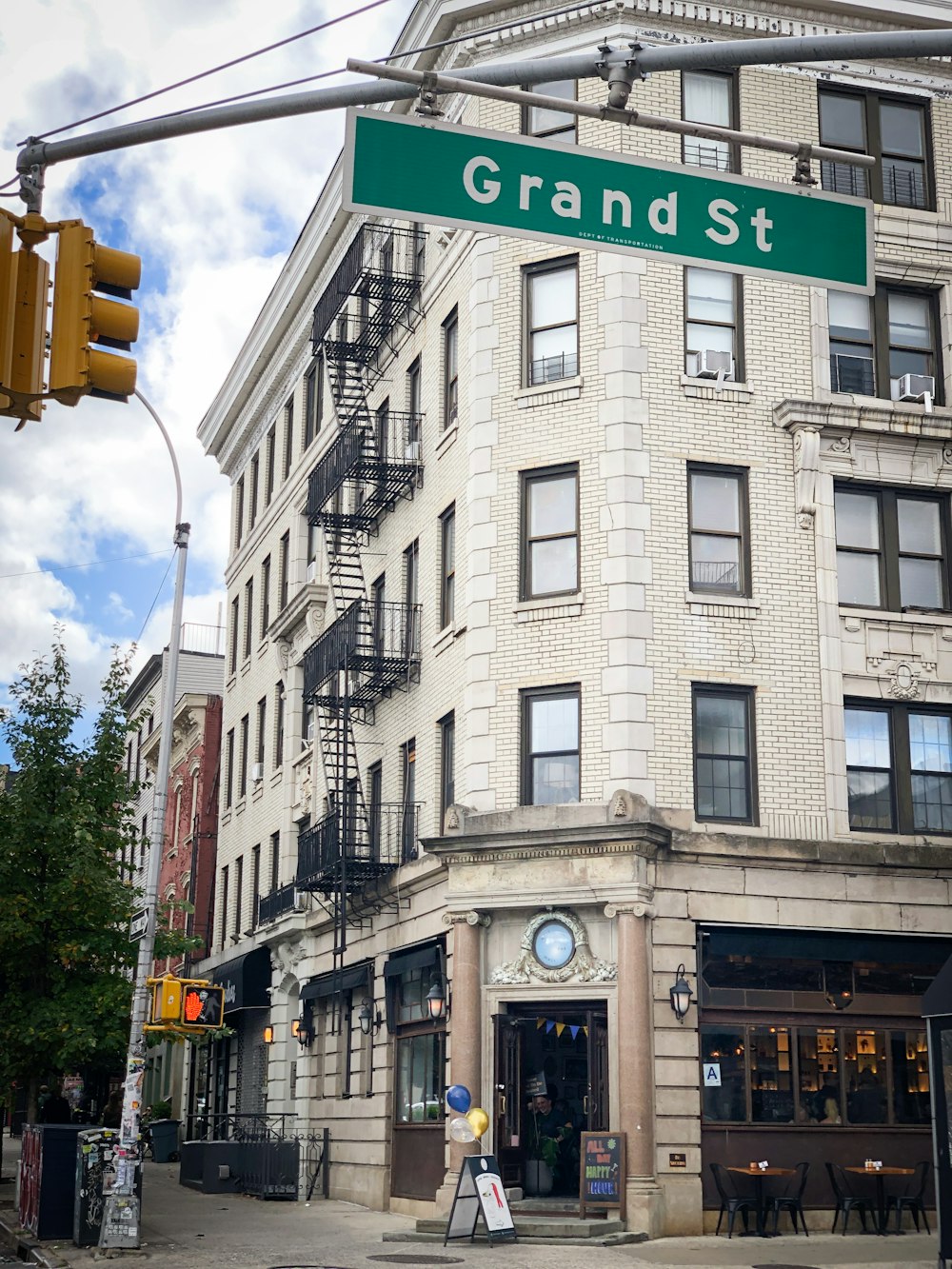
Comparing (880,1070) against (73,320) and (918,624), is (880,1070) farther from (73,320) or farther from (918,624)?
(73,320)

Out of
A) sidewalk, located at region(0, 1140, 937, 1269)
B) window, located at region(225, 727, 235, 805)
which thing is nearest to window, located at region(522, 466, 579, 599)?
sidewalk, located at region(0, 1140, 937, 1269)

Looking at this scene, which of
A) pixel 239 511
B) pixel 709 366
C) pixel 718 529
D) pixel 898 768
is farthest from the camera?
pixel 239 511

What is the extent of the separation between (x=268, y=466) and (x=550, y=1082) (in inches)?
957

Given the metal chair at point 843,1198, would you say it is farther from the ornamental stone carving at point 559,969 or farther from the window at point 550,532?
the window at point 550,532

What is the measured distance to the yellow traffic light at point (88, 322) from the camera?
867 cm

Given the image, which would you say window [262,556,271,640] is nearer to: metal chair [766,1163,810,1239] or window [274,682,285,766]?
window [274,682,285,766]

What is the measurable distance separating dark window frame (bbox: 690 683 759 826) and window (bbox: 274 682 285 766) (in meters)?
17.4

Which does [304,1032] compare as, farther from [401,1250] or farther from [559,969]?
[401,1250]

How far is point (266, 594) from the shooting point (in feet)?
144

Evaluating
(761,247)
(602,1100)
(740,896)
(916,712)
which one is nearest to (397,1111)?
(602,1100)

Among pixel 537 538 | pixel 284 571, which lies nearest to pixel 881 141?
pixel 537 538

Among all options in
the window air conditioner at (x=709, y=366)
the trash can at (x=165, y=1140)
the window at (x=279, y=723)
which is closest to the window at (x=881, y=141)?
the window air conditioner at (x=709, y=366)

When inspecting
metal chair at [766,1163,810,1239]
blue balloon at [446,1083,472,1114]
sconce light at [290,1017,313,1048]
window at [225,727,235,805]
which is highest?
window at [225,727,235,805]

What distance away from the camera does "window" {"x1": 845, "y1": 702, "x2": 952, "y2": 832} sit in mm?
25188
